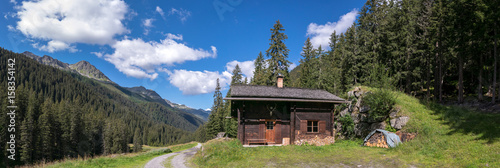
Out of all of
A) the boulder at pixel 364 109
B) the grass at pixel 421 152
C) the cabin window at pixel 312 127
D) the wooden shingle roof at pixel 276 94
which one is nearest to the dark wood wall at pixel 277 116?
the cabin window at pixel 312 127

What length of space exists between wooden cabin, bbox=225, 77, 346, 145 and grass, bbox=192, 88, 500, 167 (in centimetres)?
252

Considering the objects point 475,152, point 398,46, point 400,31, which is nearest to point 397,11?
point 400,31

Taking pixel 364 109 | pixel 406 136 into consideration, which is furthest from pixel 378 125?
pixel 406 136

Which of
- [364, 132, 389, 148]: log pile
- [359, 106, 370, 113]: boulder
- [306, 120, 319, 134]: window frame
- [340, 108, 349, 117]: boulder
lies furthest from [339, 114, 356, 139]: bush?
[364, 132, 389, 148]: log pile

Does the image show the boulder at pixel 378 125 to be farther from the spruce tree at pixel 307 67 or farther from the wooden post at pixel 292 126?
the spruce tree at pixel 307 67

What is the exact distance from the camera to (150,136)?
16825 centimetres

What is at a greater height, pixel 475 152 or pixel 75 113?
pixel 475 152

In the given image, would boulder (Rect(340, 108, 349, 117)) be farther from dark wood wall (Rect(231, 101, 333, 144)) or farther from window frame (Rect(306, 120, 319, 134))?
window frame (Rect(306, 120, 319, 134))

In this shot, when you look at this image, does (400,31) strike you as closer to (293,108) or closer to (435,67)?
(435,67)

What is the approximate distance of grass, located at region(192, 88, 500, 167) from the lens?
11.4 meters

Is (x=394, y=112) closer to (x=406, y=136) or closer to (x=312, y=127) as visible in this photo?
(x=406, y=136)

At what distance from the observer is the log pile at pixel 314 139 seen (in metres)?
20.7

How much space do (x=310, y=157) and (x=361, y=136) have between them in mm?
10759

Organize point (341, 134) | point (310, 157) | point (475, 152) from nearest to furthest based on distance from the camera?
point (475, 152), point (310, 157), point (341, 134)
